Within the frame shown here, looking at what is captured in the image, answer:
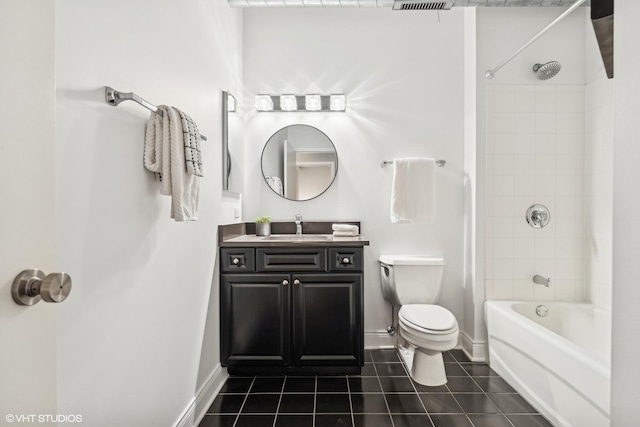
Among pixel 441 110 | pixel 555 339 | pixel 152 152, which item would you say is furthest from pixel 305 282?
pixel 441 110

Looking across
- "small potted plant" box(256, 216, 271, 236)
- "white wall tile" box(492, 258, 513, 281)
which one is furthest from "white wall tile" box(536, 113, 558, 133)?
"small potted plant" box(256, 216, 271, 236)

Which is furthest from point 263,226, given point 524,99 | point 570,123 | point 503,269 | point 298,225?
point 570,123

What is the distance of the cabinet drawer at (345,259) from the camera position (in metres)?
2.08

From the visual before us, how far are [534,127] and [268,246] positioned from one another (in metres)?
2.17

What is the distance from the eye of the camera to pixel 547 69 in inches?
88.5

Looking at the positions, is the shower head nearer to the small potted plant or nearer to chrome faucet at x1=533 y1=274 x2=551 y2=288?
Answer: chrome faucet at x1=533 y1=274 x2=551 y2=288

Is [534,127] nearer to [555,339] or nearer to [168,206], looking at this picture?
[555,339]

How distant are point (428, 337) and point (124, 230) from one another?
1.74 m

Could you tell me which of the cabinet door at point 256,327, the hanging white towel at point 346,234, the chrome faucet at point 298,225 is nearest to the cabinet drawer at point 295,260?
the cabinet door at point 256,327

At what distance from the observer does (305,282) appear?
2.07m

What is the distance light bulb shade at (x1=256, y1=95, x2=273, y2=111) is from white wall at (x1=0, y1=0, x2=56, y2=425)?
2123 mm

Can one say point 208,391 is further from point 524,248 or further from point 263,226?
point 524,248

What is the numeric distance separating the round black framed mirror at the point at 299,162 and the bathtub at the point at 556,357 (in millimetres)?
1626

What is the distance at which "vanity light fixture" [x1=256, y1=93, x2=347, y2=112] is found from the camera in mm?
2604
